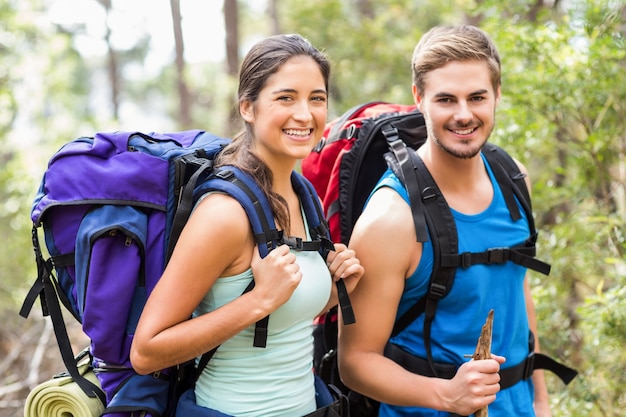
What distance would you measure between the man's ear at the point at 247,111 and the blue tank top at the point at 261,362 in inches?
19.7

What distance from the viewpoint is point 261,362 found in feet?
6.94

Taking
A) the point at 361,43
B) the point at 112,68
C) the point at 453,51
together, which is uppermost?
the point at 112,68

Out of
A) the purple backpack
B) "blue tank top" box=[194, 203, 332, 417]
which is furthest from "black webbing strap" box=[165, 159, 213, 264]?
"blue tank top" box=[194, 203, 332, 417]

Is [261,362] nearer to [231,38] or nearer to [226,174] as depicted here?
[226,174]

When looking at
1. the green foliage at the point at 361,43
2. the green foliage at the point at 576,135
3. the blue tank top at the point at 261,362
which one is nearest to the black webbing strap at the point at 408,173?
the blue tank top at the point at 261,362

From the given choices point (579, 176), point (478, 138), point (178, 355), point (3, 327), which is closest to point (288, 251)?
point (178, 355)

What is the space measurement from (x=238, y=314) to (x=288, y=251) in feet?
0.81

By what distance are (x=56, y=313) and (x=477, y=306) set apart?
1.51 m

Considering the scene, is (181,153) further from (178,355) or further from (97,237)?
(178,355)

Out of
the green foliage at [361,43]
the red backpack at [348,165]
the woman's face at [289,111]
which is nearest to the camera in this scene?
the woman's face at [289,111]

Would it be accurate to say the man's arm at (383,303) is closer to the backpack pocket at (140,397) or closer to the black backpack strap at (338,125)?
the black backpack strap at (338,125)

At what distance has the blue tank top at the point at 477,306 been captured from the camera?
248 cm

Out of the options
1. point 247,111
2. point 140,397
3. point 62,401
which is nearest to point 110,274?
point 140,397

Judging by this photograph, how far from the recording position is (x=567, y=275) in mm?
4863
